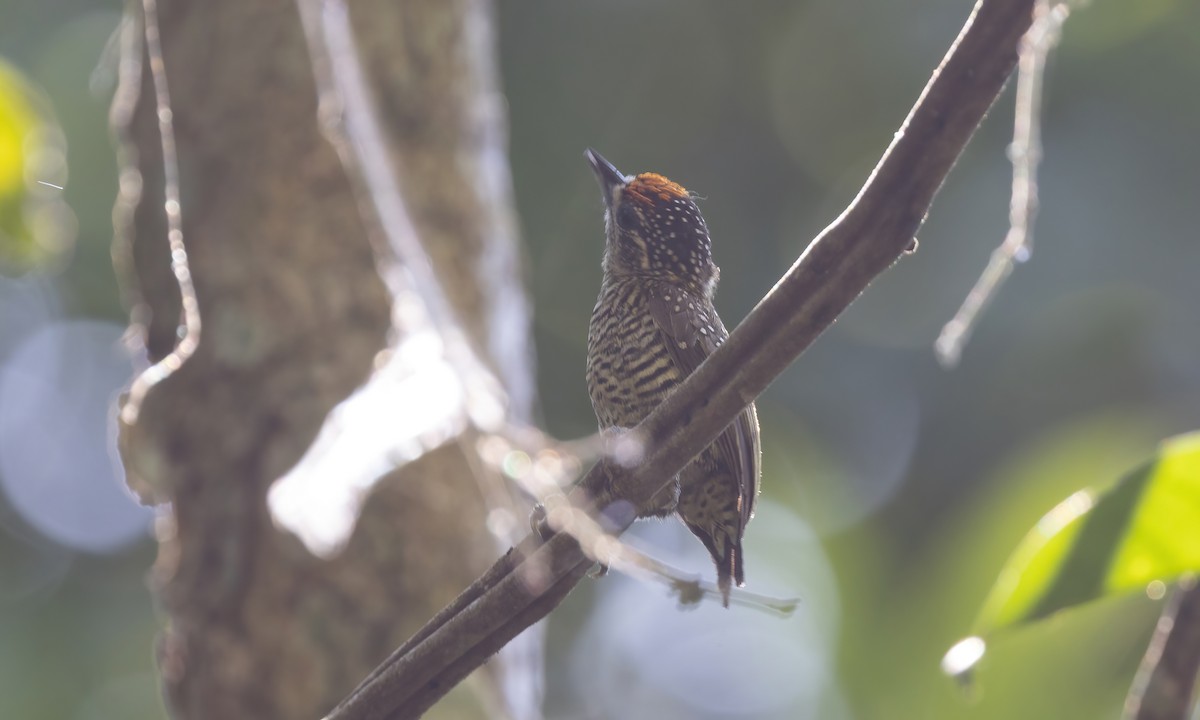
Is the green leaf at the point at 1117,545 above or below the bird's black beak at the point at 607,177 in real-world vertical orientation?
below

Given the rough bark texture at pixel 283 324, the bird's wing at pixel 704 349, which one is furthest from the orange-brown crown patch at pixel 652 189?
the rough bark texture at pixel 283 324

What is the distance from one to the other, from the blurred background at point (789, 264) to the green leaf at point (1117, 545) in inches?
117

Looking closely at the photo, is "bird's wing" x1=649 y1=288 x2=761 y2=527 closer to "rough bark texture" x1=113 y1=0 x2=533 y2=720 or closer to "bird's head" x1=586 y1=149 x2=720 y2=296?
"bird's head" x1=586 y1=149 x2=720 y2=296

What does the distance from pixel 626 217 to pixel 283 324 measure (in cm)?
103

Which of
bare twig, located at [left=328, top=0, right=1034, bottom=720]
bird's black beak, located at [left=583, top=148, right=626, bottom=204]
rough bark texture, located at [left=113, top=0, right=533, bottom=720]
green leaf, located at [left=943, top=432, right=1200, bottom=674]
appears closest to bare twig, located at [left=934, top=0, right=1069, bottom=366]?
green leaf, located at [left=943, top=432, right=1200, bottom=674]

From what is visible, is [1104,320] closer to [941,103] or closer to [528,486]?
[528,486]

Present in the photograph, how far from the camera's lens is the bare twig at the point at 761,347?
1.15 meters

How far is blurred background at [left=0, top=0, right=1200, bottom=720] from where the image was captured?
669cm

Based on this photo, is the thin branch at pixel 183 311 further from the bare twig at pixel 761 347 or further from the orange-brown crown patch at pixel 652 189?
the bare twig at pixel 761 347

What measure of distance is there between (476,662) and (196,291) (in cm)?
265

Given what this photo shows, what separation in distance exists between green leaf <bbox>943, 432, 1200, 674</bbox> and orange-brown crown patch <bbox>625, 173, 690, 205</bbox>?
1.80 m

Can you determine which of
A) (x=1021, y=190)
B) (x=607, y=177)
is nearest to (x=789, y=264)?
(x=607, y=177)

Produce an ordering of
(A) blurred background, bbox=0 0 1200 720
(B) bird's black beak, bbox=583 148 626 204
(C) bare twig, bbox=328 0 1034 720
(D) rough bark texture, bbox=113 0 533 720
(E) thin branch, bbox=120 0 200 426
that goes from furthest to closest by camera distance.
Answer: (A) blurred background, bbox=0 0 1200 720, (B) bird's black beak, bbox=583 148 626 204, (D) rough bark texture, bbox=113 0 533 720, (E) thin branch, bbox=120 0 200 426, (C) bare twig, bbox=328 0 1034 720

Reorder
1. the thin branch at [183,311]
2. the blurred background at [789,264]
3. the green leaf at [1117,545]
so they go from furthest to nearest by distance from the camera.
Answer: the blurred background at [789,264] → the thin branch at [183,311] → the green leaf at [1117,545]
